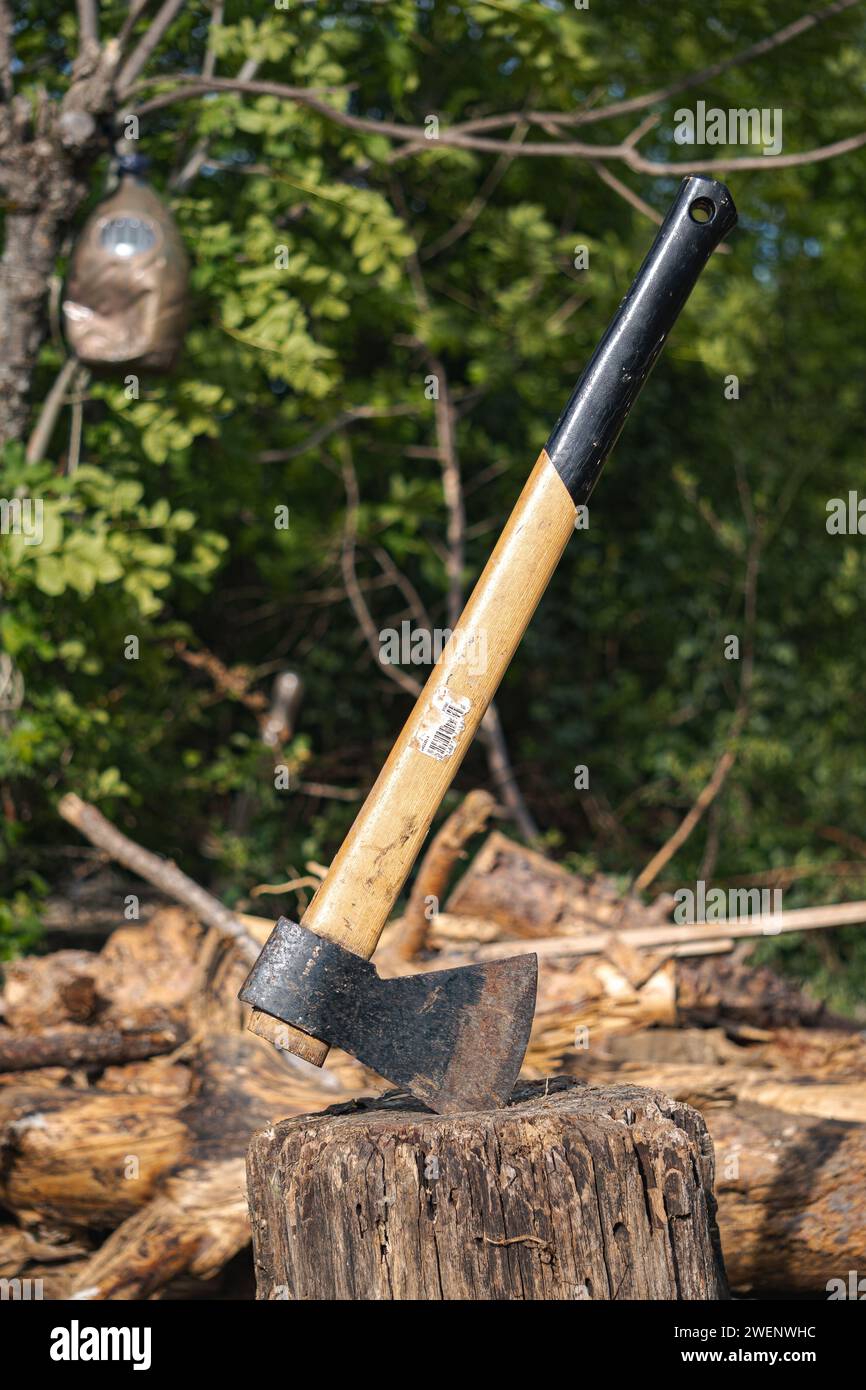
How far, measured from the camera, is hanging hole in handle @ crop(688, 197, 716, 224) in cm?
228

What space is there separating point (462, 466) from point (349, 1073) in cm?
481

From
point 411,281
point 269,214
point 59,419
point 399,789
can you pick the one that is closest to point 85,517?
point 59,419

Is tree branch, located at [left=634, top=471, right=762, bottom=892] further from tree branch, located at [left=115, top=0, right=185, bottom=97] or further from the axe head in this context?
the axe head

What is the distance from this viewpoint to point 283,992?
2.12 metres

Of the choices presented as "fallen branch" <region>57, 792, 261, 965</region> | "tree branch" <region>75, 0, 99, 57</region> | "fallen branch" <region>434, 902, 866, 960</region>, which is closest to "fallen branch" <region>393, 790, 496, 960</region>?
"fallen branch" <region>434, 902, 866, 960</region>

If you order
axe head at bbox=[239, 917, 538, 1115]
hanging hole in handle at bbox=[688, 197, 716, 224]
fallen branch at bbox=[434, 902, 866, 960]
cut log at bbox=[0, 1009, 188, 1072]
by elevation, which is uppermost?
hanging hole in handle at bbox=[688, 197, 716, 224]

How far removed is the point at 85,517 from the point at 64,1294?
110 inches

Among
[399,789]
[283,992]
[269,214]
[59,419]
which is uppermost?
[269,214]

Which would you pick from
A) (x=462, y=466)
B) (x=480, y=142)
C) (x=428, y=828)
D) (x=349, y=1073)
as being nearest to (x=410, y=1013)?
(x=428, y=828)

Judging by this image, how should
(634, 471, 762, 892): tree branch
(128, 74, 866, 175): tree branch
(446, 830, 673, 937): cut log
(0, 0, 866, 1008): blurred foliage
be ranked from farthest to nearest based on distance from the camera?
(634, 471, 762, 892): tree branch → (0, 0, 866, 1008): blurred foliage → (446, 830, 673, 937): cut log → (128, 74, 866, 175): tree branch

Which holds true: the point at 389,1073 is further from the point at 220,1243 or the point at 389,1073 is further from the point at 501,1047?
the point at 220,1243

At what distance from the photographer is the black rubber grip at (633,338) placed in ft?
7.47

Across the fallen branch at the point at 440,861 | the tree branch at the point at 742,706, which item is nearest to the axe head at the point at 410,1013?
the fallen branch at the point at 440,861

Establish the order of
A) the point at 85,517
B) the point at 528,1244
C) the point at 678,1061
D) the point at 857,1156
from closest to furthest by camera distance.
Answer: the point at 528,1244 → the point at 857,1156 → the point at 678,1061 → the point at 85,517
